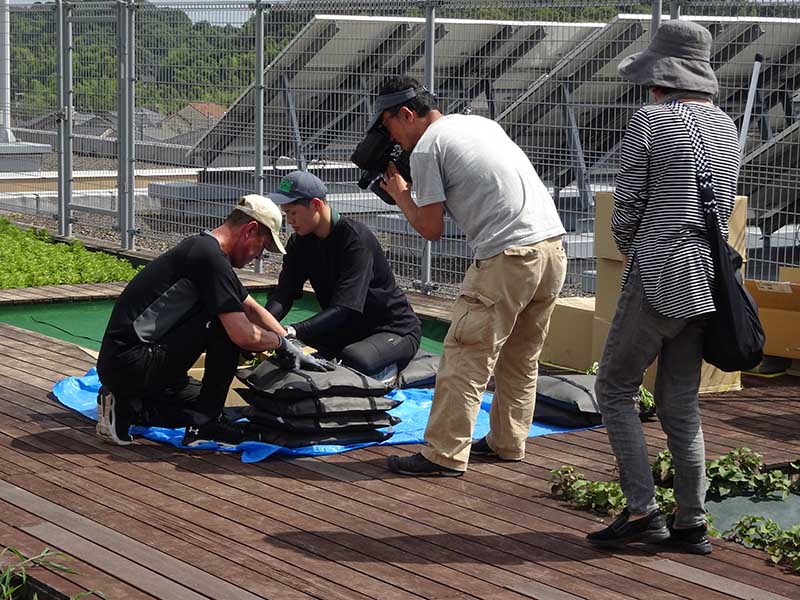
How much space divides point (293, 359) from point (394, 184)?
0.94 m

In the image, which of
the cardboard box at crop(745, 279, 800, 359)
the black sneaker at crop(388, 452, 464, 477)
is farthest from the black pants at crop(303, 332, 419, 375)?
the cardboard box at crop(745, 279, 800, 359)

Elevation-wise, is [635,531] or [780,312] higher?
[780,312]

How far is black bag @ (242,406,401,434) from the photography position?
5.74m

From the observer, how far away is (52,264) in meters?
11.5

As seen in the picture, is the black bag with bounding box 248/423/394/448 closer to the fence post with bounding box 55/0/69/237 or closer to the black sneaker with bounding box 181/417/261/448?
the black sneaker with bounding box 181/417/261/448

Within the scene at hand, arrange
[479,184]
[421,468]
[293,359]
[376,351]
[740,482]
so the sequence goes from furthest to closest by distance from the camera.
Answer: [376,351] → [293,359] → [421,468] → [740,482] → [479,184]

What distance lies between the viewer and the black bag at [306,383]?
5680 mm

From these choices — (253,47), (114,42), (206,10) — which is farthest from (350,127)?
(114,42)

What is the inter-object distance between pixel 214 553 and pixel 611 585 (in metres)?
1.33

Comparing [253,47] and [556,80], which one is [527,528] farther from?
[253,47]

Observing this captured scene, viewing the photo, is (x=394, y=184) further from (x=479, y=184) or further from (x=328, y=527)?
(x=328, y=527)

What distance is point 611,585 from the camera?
4176mm

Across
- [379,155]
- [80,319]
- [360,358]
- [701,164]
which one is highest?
[701,164]

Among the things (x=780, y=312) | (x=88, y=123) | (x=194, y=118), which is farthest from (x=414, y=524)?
(x=88, y=123)
